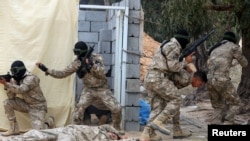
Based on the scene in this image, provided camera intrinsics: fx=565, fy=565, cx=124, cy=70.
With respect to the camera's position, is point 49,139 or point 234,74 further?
point 234,74

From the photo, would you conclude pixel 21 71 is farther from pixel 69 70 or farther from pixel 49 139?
pixel 49 139

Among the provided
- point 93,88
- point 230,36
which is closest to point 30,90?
point 93,88

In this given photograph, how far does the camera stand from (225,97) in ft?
31.3

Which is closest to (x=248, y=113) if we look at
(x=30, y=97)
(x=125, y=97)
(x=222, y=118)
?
(x=222, y=118)

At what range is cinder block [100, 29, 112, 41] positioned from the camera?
1012 cm

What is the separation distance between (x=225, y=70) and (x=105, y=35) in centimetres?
225

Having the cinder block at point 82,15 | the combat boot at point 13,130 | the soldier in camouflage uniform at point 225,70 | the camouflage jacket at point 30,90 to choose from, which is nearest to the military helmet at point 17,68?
the camouflage jacket at point 30,90

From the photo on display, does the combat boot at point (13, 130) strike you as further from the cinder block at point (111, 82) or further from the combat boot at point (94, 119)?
the cinder block at point (111, 82)

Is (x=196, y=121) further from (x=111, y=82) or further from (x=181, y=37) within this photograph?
(x=181, y=37)

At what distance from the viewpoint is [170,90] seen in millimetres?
8008

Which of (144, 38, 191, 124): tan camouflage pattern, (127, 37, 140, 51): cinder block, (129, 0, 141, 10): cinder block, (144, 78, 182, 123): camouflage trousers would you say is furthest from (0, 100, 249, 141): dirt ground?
(129, 0, 141, 10): cinder block

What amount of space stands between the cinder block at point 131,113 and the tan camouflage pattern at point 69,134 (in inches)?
84.8

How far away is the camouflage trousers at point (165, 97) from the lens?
794 centimetres

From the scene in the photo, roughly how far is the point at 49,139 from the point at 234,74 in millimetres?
12193
